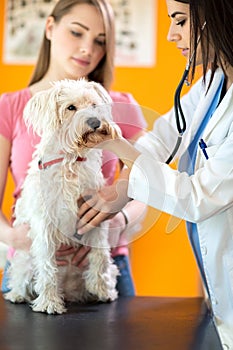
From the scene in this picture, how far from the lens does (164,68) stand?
3.50 m

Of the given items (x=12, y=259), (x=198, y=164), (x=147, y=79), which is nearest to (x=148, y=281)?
(x=147, y=79)

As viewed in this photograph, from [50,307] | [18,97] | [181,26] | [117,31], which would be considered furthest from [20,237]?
[117,31]

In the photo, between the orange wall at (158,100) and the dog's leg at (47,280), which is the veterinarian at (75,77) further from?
the orange wall at (158,100)

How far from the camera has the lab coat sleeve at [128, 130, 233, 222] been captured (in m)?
1.28

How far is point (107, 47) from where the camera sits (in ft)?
5.37

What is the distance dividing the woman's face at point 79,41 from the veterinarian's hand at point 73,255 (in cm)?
43

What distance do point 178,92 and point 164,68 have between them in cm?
214

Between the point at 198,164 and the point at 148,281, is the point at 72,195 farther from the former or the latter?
the point at 148,281

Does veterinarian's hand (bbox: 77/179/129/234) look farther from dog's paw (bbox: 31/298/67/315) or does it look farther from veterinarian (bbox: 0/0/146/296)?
dog's paw (bbox: 31/298/67/315)

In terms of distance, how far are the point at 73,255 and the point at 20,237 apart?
142 mm

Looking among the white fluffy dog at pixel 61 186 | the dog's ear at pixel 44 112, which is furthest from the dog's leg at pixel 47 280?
the dog's ear at pixel 44 112

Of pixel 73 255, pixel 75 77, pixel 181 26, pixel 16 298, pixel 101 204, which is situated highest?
pixel 181 26

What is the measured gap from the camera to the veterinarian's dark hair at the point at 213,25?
1.30 metres

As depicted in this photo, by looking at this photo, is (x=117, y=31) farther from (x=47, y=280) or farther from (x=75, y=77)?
(x=47, y=280)
